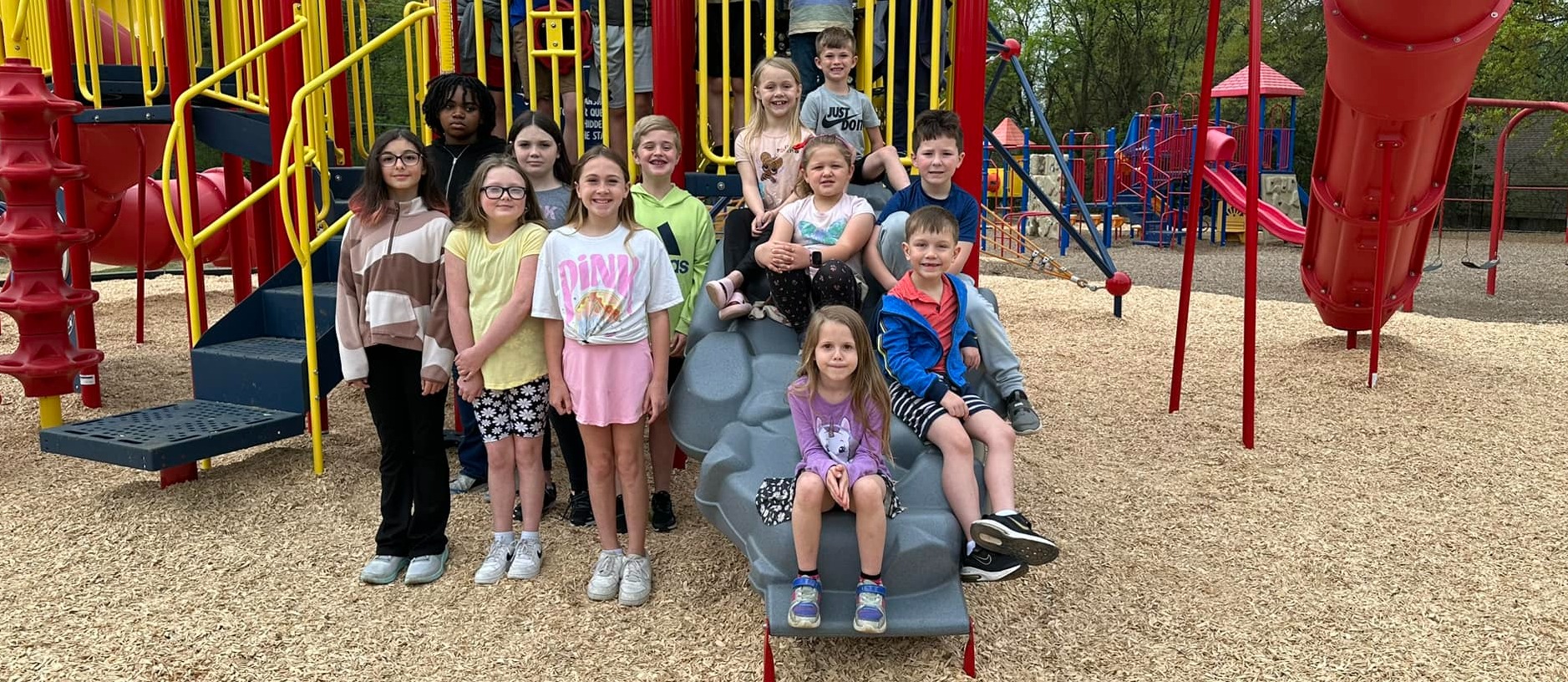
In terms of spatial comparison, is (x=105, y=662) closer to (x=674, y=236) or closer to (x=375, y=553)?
(x=375, y=553)

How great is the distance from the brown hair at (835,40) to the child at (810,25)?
29 centimetres

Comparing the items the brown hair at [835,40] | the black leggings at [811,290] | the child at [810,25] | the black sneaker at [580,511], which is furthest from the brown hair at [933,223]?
the black sneaker at [580,511]

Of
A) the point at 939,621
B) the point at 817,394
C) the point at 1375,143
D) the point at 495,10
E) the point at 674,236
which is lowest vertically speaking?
the point at 939,621

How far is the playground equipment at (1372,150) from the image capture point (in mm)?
4562

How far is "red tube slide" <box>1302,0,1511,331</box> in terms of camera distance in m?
4.55

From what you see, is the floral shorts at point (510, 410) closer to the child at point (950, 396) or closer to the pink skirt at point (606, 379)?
the pink skirt at point (606, 379)

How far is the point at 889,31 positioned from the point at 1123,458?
225cm

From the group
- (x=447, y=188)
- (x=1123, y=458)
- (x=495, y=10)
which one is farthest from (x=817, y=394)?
(x=495, y=10)

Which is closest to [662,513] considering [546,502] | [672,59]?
[546,502]

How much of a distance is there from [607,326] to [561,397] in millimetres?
292

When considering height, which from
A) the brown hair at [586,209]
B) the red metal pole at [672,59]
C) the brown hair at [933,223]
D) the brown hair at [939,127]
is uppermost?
the red metal pole at [672,59]

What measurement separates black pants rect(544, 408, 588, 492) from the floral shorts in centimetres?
16

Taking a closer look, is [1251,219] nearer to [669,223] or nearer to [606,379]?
[669,223]

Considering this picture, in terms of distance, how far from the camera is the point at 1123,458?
493cm
